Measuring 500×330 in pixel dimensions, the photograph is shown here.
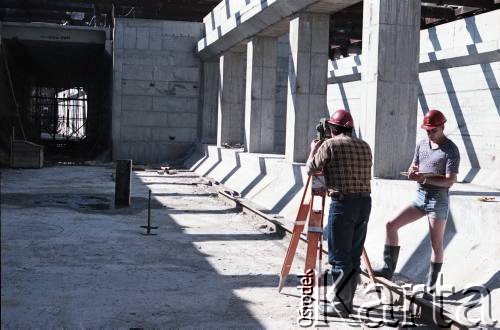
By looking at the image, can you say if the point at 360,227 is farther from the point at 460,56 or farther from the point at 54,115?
the point at 54,115

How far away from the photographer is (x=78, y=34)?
25844 mm

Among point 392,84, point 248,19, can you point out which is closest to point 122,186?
point 248,19

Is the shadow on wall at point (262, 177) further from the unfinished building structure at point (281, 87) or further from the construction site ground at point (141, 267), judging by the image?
the construction site ground at point (141, 267)

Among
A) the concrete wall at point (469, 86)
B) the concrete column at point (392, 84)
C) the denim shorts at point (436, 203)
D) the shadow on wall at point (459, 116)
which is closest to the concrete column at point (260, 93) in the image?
the concrete wall at point (469, 86)

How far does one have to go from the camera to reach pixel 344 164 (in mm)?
5734

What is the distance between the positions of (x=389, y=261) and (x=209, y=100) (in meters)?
19.4

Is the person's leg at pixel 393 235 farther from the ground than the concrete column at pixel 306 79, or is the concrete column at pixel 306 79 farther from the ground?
the concrete column at pixel 306 79

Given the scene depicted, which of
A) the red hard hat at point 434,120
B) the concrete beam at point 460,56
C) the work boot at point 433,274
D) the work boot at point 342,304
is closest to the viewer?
the work boot at point 342,304

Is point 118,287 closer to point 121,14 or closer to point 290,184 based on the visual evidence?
Answer: point 290,184

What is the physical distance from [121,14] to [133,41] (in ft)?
33.0

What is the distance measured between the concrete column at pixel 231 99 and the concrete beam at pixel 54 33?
256 inches

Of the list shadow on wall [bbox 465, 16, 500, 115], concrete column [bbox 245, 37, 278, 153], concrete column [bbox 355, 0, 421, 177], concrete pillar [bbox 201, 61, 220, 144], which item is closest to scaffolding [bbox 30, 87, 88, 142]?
concrete pillar [bbox 201, 61, 220, 144]

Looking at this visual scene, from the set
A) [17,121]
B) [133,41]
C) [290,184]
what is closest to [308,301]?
[290,184]

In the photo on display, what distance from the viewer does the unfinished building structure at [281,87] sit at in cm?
961
